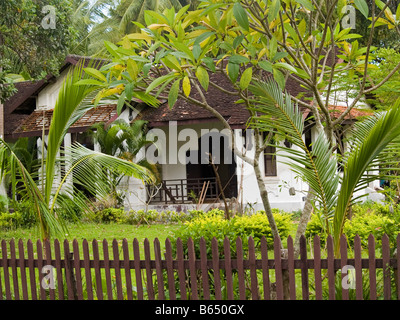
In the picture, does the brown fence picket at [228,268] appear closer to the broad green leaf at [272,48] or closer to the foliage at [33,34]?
the broad green leaf at [272,48]

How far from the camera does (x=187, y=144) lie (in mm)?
20750

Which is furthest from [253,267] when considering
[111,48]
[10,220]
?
[10,220]

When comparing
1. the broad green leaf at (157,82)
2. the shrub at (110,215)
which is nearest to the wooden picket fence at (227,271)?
the broad green leaf at (157,82)

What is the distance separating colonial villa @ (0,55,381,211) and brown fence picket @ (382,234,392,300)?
11313 mm

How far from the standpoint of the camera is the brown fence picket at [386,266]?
196 inches

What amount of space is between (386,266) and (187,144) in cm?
1590

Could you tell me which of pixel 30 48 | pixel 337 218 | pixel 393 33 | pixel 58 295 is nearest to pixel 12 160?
pixel 58 295

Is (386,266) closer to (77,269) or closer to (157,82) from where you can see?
(157,82)

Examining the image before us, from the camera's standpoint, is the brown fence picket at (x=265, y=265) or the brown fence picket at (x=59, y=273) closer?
the brown fence picket at (x=265, y=265)

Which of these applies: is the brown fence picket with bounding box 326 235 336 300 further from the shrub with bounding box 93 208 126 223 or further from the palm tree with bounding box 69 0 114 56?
the palm tree with bounding box 69 0 114 56

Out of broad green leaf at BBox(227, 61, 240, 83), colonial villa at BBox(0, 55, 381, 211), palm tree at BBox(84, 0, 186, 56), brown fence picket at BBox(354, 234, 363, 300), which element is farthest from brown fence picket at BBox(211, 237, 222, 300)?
palm tree at BBox(84, 0, 186, 56)

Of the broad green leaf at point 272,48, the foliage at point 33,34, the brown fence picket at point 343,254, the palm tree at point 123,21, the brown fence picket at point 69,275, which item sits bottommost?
the brown fence picket at point 69,275

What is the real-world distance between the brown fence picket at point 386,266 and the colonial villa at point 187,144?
11.3 m

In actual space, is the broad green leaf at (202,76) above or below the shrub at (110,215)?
above
